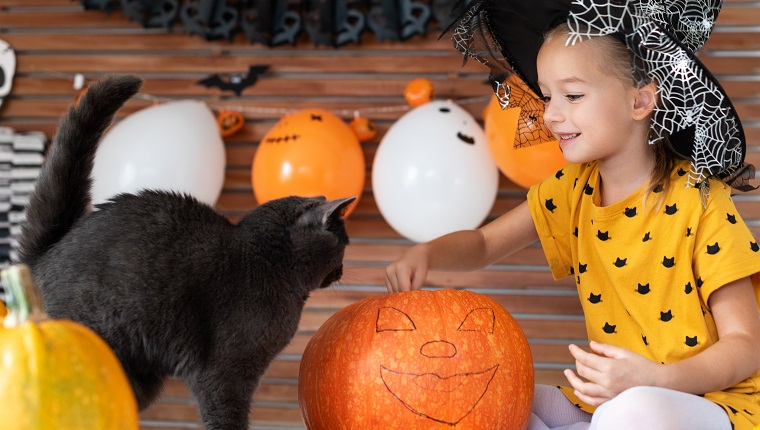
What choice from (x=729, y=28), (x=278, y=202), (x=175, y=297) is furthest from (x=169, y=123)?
(x=729, y=28)

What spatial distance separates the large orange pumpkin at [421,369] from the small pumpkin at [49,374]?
509mm

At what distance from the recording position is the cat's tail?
990 mm

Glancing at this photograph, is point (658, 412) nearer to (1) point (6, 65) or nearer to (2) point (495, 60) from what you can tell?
(2) point (495, 60)

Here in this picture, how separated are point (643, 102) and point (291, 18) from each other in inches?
77.1

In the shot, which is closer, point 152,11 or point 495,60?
point 495,60

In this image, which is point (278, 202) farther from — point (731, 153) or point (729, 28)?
point (729, 28)

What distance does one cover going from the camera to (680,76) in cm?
116

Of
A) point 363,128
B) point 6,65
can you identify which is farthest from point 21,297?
point 6,65

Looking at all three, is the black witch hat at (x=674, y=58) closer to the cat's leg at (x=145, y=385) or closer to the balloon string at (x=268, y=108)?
the cat's leg at (x=145, y=385)

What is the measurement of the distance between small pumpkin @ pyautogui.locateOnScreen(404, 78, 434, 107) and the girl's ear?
5.05 feet

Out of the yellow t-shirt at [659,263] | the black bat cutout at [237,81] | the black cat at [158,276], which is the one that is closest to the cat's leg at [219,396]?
the black cat at [158,276]

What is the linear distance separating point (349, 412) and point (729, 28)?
101 inches

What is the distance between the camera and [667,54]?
1.14 meters

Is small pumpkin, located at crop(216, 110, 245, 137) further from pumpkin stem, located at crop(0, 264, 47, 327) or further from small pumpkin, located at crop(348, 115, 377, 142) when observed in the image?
pumpkin stem, located at crop(0, 264, 47, 327)
